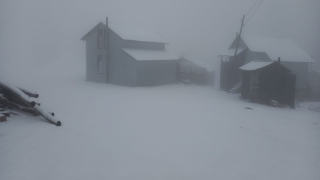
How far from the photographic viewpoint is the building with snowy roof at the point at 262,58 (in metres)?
28.2

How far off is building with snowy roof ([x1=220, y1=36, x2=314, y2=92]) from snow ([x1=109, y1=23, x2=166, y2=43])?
1049 cm

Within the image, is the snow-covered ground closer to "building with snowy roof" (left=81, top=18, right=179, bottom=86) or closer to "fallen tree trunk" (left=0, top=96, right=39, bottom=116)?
"fallen tree trunk" (left=0, top=96, right=39, bottom=116)

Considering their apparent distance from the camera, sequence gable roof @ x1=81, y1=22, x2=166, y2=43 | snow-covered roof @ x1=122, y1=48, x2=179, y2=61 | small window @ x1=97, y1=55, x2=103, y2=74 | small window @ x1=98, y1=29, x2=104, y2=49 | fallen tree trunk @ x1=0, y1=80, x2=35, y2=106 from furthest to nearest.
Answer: small window @ x1=97, y1=55, x2=103, y2=74, small window @ x1=98, y1=29, x2=104, y2=49, gable roof @ x1=81, y1=22, x2=166, y2=43, snow-covered roof @ x1=122, y1=48, x2=179, y2=61, fallen tree trunk @ x1=0, y1=80, x2=35, y2=106

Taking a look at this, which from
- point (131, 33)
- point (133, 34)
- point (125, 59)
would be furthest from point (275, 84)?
point (131, 33)

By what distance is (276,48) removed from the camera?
3047 centimetres

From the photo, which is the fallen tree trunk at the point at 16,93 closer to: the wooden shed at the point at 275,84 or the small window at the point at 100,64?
the wooden shed at the point at 275,84

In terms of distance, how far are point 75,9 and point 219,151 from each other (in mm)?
144736

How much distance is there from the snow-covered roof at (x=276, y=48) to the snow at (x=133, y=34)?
41.3 feet

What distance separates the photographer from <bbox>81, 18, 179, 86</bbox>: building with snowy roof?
2528 cm

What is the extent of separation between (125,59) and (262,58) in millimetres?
17171

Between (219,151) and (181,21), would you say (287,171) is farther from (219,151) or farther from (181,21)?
(181,21)

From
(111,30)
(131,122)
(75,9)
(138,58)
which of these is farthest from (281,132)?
(75,9)

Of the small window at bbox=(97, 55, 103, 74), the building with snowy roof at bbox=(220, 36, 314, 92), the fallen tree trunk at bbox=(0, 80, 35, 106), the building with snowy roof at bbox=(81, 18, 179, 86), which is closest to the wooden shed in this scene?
the building with snowy roof at bbox=(220, 36, 314, 92)

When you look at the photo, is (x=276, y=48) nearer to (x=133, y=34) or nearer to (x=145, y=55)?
(x=145, y=55)
